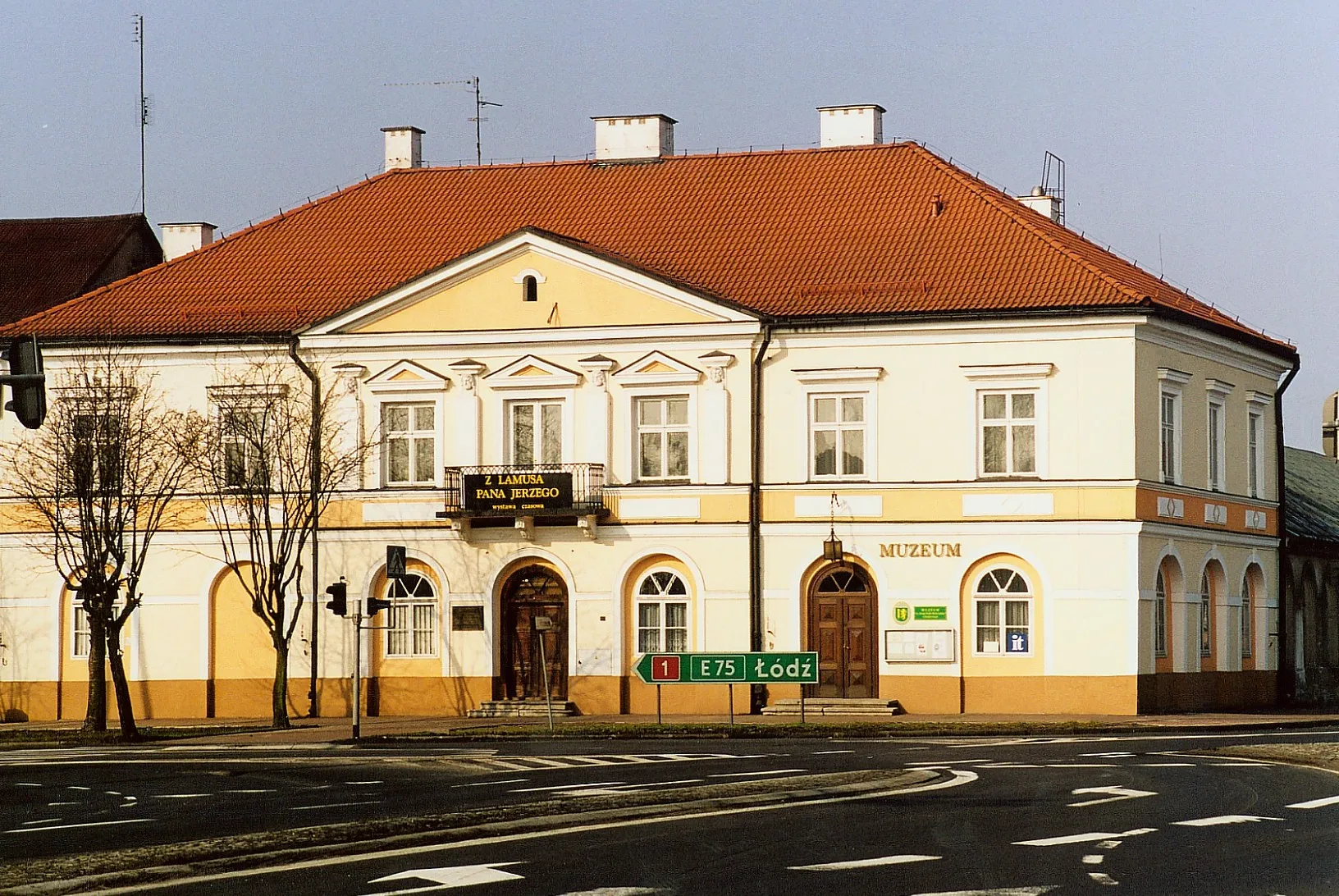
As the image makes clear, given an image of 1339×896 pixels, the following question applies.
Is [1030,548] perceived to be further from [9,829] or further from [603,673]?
[9,829]

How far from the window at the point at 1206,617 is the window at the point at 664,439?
10.9m

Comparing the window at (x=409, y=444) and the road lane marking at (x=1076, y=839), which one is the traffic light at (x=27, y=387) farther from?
the window at (x=409, y=444)

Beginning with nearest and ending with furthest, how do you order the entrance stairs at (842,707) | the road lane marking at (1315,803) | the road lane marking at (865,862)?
the road lane marking at (865,862), the road lane marking at (1315,803), the entrance stairs at (842,707)

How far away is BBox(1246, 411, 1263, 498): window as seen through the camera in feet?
146

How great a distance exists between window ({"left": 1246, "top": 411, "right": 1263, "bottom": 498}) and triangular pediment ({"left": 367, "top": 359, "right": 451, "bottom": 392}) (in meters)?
17.0

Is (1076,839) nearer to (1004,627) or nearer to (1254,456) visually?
(1004,627)

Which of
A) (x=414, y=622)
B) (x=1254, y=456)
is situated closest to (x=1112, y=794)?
(x=414, y=622)

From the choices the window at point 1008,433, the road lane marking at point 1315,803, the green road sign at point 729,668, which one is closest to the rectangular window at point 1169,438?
the window at point 1008,433

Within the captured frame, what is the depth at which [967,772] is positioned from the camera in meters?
23.0

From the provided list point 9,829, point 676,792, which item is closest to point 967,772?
point 676,792

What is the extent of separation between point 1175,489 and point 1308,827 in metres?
25.1

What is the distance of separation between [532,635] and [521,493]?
312 cm

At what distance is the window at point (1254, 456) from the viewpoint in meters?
44.5

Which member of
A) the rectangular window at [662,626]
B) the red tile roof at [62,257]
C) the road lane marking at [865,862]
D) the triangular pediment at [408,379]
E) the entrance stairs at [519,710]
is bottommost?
the entrance stairs at [519,710]
